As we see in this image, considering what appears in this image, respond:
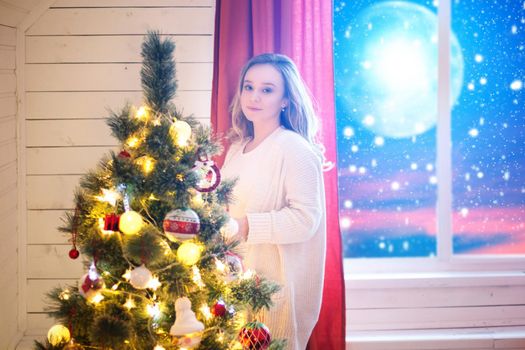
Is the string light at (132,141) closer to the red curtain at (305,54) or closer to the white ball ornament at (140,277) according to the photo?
the white ball ornament at (140,277)

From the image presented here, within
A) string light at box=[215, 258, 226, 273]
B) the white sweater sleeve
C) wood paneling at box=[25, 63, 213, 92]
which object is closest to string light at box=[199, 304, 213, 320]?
string light at box=[215, 258, 226, 273]

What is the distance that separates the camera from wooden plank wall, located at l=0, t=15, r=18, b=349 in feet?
7.43

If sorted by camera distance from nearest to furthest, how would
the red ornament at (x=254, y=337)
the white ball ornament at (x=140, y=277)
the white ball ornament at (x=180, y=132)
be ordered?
the white ball ornament at (x=140, y=277)
the white ball ornament at (x=180, y=132)
the red ornament at (x=254, y=337)

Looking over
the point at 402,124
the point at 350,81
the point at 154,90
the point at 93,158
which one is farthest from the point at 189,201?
the point at 402,124

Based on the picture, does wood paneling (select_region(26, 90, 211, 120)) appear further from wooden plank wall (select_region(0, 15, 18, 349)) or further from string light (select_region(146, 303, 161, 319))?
string light (select_region(146, 303, 161, 319))

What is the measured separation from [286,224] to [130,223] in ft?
1.94

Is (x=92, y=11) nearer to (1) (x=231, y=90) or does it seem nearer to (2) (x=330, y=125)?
(1) (x=231, y=90)

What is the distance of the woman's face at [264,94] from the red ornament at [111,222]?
75cm

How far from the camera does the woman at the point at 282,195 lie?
1.93m

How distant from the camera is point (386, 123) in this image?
3215 mm

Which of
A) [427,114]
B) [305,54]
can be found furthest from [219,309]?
[427,114]

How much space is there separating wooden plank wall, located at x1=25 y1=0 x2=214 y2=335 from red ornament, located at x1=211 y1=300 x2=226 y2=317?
3.44 ft

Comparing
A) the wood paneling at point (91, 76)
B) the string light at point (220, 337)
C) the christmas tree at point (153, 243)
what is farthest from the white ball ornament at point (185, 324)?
the wood paneling at point (91, 76)

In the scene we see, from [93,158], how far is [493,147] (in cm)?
198
